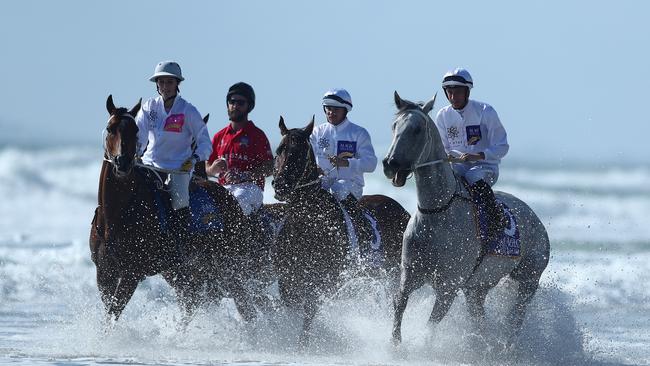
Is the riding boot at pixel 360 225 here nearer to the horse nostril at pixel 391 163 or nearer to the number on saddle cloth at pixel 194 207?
the number on saddle cloth at pixel 194 207

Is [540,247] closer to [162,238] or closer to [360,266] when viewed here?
[360,266]

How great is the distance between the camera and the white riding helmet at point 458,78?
496 inches

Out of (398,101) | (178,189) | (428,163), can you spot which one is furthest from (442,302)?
(178,189)

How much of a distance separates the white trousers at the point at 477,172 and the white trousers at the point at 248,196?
2.12 m

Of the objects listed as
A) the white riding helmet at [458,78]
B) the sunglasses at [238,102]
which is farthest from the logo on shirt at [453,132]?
the sunglasses at [238,102]

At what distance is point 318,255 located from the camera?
42.0ft

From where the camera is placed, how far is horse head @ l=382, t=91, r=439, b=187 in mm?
10789

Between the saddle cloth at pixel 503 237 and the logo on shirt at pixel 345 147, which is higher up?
the logo on shirt at pixel 345 147

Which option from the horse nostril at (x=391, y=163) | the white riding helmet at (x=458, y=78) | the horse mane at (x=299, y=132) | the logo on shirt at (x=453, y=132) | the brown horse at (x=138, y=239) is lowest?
the brown horse at (x=138, y=239)

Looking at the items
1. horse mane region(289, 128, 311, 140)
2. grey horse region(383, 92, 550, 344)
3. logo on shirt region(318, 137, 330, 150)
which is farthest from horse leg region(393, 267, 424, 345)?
logo on shirt region(318, 137, 330, 150)

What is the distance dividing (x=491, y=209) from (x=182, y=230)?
9.99 ft

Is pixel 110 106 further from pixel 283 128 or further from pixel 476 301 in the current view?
pixel 476 301

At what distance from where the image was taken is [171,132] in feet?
42.2

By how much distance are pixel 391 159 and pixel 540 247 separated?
3333mm
